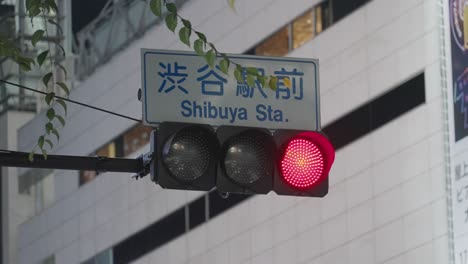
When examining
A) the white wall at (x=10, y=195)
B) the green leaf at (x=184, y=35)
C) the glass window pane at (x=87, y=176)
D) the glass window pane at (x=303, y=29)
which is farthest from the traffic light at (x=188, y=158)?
the white wall at (x=10, y=195)

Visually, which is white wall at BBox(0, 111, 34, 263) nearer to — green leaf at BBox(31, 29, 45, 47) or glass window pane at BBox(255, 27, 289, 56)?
glass window pane at BBox(255, 27, 289, 56)

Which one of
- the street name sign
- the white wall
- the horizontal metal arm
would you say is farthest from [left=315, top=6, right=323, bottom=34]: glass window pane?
the horizontal metal arm

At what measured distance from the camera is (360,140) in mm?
36625

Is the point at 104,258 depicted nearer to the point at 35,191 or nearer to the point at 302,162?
the point at 35,191

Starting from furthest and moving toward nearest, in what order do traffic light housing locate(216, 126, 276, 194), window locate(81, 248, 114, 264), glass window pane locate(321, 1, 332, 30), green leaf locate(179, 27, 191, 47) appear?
window locate(81, 248, 114, 264), glass window pane locate(321, 1, 332, 30), traffic light housing locate(216, 126, 276, 194), green leaf locate(179, 27, 191, 47)

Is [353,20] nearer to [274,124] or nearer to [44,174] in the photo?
[44,174]

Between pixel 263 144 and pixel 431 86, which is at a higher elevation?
pixel 431 86

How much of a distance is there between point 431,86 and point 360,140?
8.98ft

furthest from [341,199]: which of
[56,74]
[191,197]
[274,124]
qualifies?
[274,124]

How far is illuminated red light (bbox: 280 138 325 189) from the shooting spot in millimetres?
8425

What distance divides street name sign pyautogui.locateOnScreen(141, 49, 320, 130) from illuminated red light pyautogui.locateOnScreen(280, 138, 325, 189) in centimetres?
34

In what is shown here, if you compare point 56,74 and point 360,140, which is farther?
point 56,74

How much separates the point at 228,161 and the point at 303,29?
3049 cm

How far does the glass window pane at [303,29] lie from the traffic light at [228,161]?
97.8 feet
